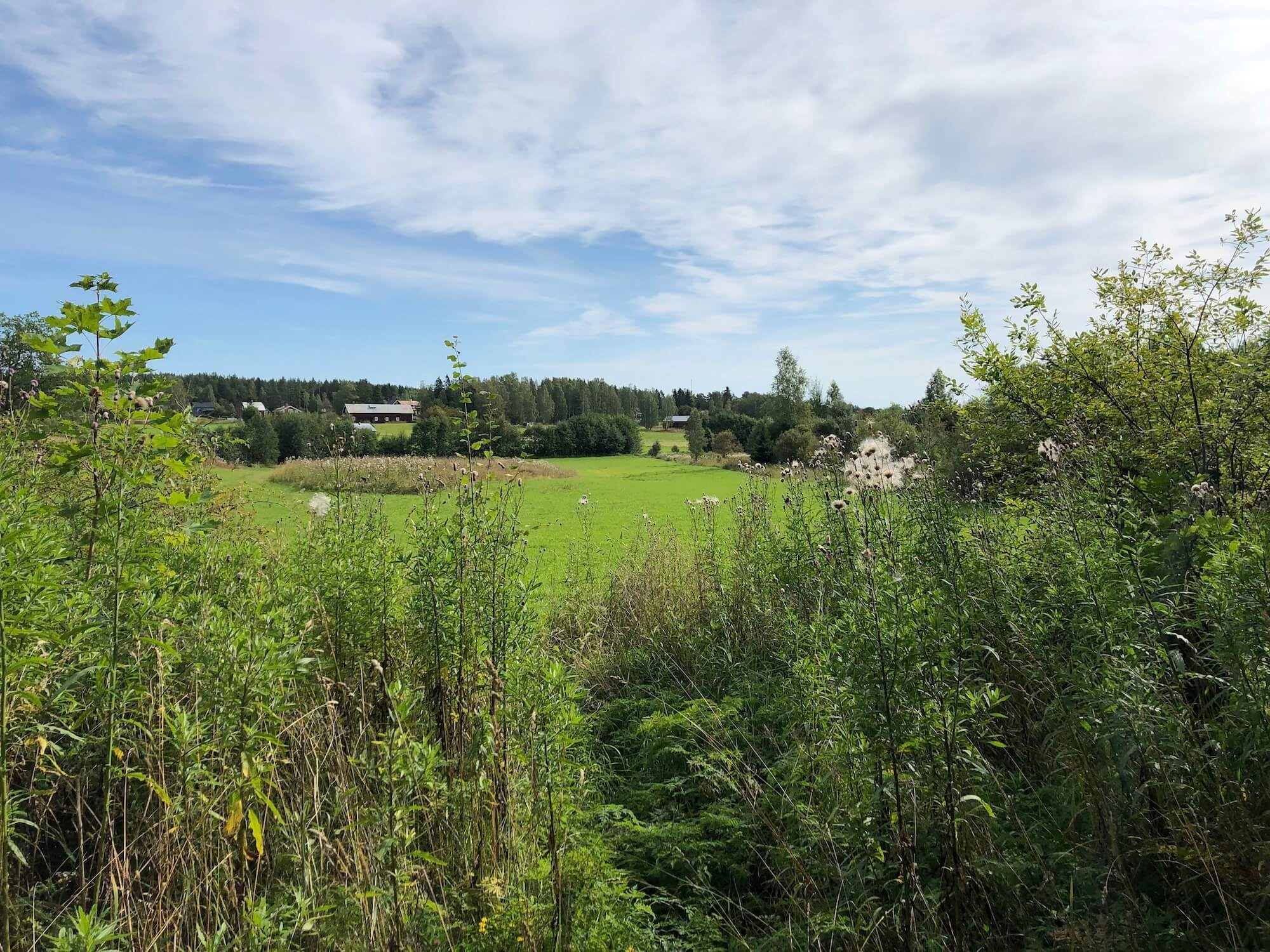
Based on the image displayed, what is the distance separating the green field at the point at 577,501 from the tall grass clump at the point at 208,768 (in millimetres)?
1791

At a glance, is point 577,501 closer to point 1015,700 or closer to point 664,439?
point 1015,700

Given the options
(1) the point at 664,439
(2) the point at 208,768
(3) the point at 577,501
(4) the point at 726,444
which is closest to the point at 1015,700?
(2) the point at 208,768

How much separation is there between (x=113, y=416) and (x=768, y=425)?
31857 millimetres

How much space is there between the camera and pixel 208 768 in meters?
2.47

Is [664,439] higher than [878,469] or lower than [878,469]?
higher

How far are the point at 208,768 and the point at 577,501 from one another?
66.5 ft

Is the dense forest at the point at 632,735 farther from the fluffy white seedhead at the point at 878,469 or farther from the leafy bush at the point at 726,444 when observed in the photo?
the leafy bush at the point at 726,444

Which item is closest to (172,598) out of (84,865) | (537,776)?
(84,865)

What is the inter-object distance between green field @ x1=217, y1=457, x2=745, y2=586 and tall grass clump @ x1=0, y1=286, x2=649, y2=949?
1.79m

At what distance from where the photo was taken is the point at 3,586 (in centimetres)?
190

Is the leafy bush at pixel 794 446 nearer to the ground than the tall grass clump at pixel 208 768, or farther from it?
farther from it

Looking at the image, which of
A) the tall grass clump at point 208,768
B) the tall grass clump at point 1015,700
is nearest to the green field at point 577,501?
the tall grass clump at point 208,768

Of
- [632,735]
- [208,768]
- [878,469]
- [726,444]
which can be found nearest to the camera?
[208,768]

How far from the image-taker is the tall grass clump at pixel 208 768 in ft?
7.28
